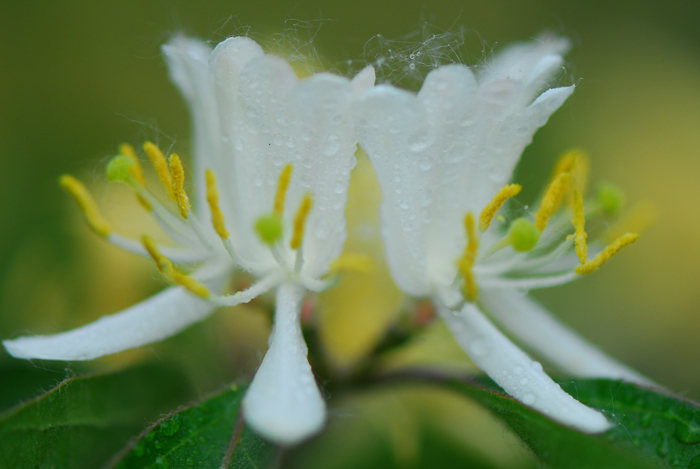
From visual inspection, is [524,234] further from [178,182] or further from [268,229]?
[178,182]

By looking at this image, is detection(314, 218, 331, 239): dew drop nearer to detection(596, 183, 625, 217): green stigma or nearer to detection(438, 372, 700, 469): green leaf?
detection(438, 372, 700, 469): green leaf

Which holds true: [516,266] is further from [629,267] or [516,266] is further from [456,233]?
[629,267]

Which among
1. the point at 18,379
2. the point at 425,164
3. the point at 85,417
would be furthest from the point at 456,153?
the point at 18,379

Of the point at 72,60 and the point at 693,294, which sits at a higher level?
the point at 72,60

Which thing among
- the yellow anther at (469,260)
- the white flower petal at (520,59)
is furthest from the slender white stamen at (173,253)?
the white flower petal at (520,59)

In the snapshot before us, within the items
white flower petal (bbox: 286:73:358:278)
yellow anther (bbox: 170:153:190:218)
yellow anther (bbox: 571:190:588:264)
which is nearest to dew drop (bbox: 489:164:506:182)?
yellow anther (bbox: 571:190:588:264)

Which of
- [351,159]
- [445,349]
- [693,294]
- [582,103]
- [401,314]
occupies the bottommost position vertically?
[693,294]

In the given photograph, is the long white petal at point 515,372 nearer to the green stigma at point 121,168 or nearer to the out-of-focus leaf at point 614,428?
the out-of-focus leaf at point 614,428

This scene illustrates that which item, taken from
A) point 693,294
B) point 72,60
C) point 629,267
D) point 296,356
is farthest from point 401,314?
point 72,60
